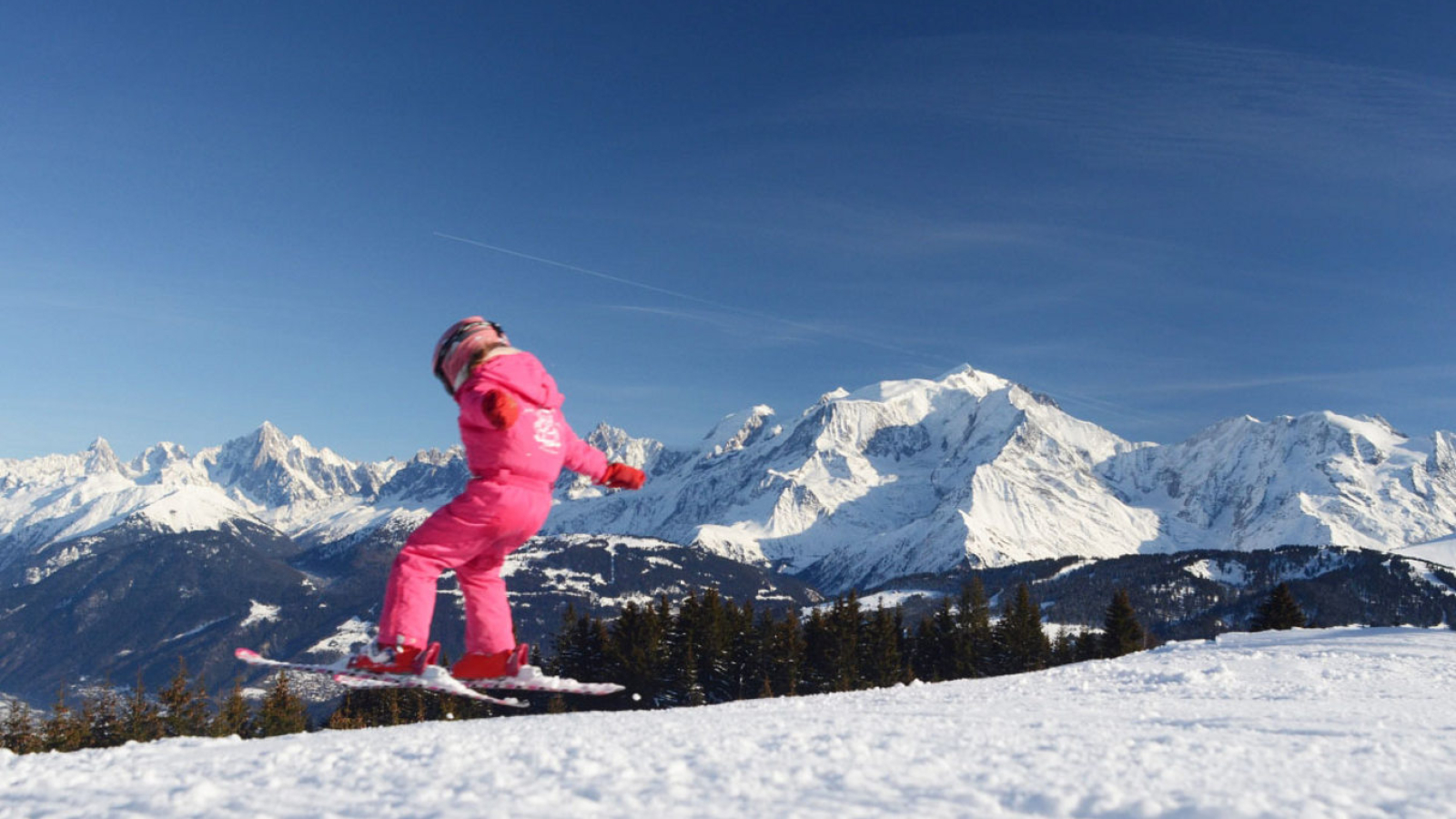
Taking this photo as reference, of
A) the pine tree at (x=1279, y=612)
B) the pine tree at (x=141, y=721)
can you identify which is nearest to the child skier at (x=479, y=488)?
the pine tree at (x=141, y=721)

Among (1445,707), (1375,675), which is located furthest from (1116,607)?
(1445,707)

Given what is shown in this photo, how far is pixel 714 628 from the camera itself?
4441 cm

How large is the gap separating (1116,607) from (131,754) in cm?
5342

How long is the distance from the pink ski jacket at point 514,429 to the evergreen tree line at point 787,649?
34.5m

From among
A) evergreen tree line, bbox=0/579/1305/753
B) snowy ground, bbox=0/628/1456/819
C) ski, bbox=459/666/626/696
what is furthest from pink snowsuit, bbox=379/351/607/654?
evergreen tree line, bbox=0/579/1305/753

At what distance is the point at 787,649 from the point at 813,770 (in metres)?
41.2

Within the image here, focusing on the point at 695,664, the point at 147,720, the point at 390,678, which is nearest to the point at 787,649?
the point at 695,664

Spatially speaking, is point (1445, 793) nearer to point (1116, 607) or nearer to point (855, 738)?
point (855, 738)

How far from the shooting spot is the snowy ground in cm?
471

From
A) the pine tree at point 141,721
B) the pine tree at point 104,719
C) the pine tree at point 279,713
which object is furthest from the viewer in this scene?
the pine tree at point 279,713

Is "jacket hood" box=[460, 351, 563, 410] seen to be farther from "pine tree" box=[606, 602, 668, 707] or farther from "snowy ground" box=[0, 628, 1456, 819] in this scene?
"pine tree" box=[606, 602, 668, 707]

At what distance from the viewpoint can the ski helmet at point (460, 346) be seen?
7012 millimetres

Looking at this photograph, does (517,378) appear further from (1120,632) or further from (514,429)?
(1120,632)

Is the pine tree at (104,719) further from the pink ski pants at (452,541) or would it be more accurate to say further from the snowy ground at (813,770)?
the pink ski pants at (452,541)
